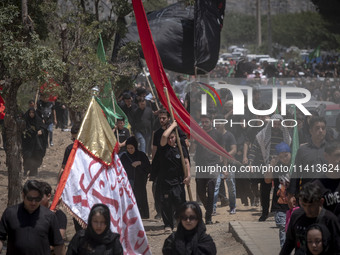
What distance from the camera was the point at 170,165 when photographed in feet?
36.2

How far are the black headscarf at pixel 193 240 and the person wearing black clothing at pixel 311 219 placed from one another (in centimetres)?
70

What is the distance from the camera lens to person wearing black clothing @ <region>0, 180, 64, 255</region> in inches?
253

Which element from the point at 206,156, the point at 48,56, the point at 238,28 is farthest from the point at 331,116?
the point at 238,28

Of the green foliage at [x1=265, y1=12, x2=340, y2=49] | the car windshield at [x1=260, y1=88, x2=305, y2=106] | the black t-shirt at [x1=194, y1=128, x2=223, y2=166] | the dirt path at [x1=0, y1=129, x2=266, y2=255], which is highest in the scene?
the green foliage at [x1=265, y1=12, x2=340, y2=49]

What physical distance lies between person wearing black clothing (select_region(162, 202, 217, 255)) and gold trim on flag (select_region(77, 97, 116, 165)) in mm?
2141

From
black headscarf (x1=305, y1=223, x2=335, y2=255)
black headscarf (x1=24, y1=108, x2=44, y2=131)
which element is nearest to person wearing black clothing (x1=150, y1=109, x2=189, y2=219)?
black headscarf (x1=305, y1=223, x2=335, y2=255)

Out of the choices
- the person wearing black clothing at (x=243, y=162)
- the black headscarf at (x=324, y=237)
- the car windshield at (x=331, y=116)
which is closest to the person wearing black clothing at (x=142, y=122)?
the person wearing black clothing at (x=243, y=162)

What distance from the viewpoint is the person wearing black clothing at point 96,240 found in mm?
6242

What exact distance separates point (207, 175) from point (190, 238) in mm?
5654

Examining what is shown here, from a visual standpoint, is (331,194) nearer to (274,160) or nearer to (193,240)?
(193,240)

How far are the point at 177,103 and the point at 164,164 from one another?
1191 millimetres

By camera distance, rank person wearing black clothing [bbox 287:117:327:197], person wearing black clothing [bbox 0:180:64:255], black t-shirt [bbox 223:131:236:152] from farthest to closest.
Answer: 1. black t-shirt [bbox 223:131:236:152]
2. person wearing black clothing [bbox 287:117:327:197]
3. person wearing black clothing [bbox 0:180:64:255]

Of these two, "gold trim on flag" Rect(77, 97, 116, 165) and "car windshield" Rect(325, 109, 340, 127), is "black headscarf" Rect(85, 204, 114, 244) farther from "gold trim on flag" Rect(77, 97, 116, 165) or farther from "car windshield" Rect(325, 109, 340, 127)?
"car windshield" Rect(325, 109, 340, 127)

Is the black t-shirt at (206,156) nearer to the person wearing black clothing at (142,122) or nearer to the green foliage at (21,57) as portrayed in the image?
the green foliage at (21,57)
